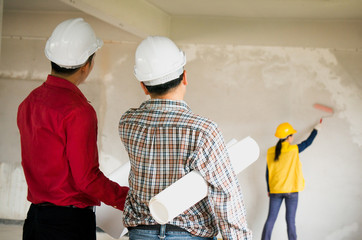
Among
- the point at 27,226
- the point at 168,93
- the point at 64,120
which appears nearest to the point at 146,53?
the point at 168,93

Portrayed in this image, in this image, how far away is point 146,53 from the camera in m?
1.62

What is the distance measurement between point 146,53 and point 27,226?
0.87 m

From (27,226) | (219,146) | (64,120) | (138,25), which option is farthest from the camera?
(138,25)

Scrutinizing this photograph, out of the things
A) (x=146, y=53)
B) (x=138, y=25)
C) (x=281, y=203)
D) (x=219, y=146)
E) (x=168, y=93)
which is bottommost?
(x=281, y=203)

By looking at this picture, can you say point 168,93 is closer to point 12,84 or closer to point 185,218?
point 185,218

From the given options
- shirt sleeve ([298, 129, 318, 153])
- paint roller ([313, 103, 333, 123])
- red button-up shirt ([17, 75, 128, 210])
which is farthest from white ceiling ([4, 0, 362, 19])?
red button-up shirt ([17, 75, 128, 210])

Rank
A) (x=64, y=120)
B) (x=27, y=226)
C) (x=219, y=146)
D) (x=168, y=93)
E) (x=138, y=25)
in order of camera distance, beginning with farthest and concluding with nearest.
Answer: (x=138, y=25) < (x=27, y=226) < (x=64, y=120) < (x=168, y=93) < (x=219, y=146)

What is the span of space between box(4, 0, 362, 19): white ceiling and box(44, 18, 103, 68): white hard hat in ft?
11.0

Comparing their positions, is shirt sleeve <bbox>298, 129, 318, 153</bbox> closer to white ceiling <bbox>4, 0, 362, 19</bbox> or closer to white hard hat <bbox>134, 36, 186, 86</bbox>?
white ceiling <bbox>4, 0, 362, 19</bbox>

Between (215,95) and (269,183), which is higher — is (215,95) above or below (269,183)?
above

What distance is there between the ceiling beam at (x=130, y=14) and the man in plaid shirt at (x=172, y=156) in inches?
84.5

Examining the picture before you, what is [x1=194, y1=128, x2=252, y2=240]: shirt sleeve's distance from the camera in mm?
1446

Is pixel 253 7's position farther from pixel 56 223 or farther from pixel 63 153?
pixel 56 223

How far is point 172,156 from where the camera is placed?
1.49 m
